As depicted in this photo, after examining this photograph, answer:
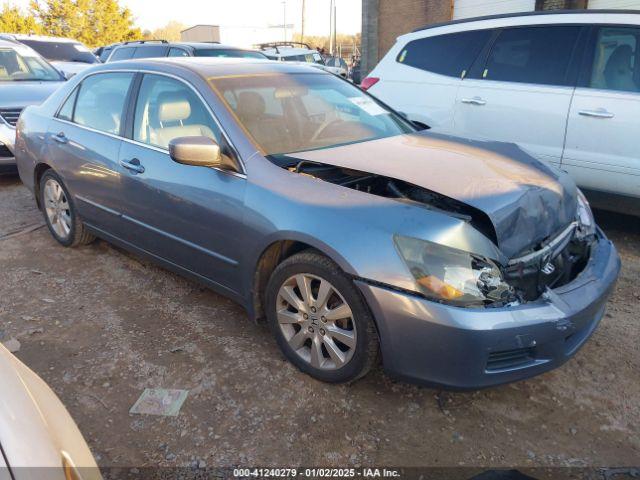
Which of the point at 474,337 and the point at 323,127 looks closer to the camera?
the point at 474,337

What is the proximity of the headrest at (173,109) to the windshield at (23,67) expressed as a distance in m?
5.62

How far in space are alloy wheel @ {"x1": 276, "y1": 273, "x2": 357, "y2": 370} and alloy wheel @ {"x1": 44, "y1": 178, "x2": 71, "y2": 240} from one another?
8.62 feet

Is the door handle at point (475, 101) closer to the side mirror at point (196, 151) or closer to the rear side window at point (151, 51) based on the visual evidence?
the side mirror at point (196, 151)

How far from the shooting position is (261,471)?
2.21 meters

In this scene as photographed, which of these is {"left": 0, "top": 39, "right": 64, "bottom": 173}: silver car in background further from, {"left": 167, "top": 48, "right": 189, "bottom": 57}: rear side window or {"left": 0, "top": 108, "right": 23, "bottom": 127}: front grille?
{"left": 167, "top": 48, "right": 189, "bottom": 57}: rear side window

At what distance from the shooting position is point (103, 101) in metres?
3.98

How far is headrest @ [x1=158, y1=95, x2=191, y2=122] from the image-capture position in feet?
10.8

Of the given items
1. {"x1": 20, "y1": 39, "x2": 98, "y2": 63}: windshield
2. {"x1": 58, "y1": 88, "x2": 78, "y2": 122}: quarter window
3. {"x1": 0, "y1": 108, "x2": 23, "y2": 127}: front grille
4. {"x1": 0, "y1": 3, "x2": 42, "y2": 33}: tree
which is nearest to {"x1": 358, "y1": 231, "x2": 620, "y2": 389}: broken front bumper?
{"x1": 58, "y1": 88, "x2": 78, "y2": 122}: quarter window

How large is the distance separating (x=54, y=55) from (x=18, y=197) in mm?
7330

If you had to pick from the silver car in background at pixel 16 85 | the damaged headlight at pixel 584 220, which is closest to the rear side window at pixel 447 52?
the damaged headlight at pixel 584 220

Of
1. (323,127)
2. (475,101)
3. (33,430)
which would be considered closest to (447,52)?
(475,101)

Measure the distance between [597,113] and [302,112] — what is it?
2565 millimetres

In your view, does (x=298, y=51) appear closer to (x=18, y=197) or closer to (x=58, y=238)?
(x=18, y=197)

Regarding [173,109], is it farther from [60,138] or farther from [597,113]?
[597,113]
